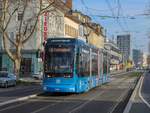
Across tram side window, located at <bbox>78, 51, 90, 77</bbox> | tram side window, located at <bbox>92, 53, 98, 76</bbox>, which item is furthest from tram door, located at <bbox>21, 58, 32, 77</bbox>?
tram side window, located at <bbox>78, 51, 90, 77</bbox>

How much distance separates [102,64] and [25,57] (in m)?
41.2

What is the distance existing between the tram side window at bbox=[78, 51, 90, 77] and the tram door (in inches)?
1920

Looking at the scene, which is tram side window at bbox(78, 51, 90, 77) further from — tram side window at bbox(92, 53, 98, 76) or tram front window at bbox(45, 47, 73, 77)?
tram side window at bbox(92, 53, 98, 76)

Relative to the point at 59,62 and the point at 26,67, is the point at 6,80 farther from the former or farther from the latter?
the point at 26,67

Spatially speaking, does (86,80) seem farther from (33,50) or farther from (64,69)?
(33,50)

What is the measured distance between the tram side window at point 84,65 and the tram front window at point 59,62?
105 centimetres

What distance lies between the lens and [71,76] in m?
28.7

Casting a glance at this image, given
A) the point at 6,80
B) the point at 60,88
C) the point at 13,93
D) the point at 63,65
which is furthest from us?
the point at 6,80

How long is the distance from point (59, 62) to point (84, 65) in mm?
2822

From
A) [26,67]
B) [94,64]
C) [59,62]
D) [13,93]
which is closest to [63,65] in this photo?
[59,62]

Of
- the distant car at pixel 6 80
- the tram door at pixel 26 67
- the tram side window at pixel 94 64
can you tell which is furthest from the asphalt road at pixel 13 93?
the tram door at pixel 26 67

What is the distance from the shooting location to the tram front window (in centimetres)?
2869

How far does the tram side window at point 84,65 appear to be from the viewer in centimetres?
2989

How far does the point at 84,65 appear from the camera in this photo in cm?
3119
